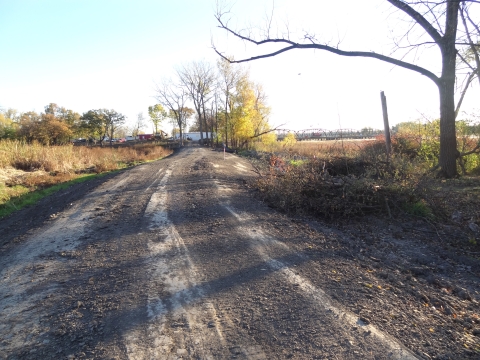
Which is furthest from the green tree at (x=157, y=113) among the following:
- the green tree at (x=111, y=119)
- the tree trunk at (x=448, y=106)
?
the tree trunk at (x=448, y=106)

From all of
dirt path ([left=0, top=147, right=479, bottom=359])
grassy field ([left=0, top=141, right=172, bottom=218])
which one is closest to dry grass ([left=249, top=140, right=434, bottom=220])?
dirt path ([left=0, top=147, right=479, bottom=359])

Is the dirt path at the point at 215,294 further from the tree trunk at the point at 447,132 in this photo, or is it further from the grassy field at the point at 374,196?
the tree trunk at the point at 447,132

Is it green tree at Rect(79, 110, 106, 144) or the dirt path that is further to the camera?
green tree at Rect(79, 110, 106, 144)

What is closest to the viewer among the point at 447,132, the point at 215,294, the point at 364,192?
the point at 215,294

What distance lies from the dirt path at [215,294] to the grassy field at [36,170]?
582 cm

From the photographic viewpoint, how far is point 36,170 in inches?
642

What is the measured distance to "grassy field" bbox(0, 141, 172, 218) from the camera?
11.0 meters

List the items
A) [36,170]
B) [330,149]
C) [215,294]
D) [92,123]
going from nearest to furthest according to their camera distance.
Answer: [215,294] < [330,149] < [36,170] < [92,123]

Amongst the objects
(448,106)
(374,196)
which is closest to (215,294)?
(374,196)

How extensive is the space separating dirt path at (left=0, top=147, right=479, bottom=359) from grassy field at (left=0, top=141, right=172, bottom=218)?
5.82 m

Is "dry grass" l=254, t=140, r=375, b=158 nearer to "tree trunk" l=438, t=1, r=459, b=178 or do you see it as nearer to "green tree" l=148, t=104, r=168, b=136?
"tree trunk" l=438, t=1, r=459, b=178

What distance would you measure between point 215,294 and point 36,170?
16.8 meters

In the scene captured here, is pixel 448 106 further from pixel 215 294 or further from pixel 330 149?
pixel 215 294

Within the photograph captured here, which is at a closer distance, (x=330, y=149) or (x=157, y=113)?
(x=330, y=149)
